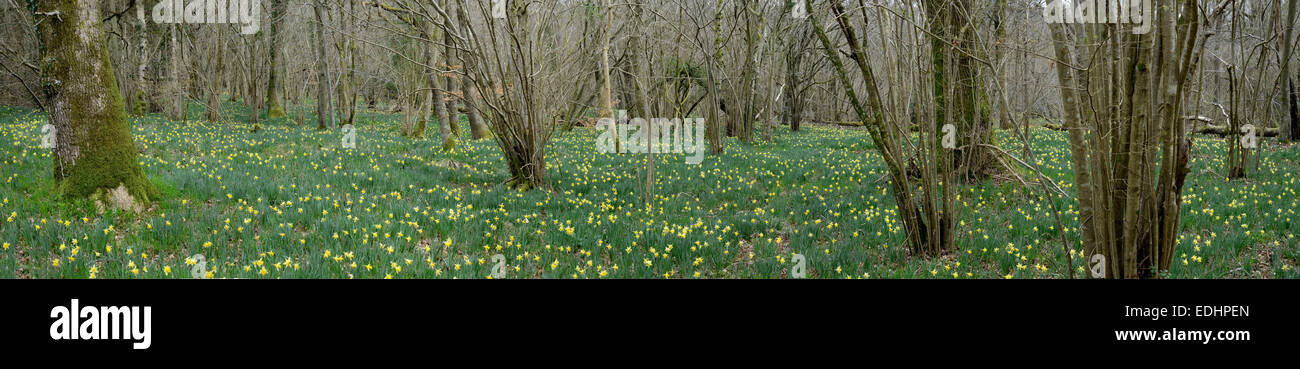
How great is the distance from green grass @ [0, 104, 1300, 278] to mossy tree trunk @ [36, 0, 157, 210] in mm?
247

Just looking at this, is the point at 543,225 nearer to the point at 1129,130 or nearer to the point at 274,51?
the point at 1129,130

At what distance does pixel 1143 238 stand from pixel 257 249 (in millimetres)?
5010

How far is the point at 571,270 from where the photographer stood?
4.25 meters

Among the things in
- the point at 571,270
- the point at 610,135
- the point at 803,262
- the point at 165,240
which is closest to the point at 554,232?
the point at 571,270

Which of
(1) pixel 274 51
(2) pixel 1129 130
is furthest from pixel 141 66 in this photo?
(2) pixel 1129 130

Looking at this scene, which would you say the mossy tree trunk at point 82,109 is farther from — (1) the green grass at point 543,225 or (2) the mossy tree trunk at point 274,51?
(2) the mossy tree trunk at point 274,51

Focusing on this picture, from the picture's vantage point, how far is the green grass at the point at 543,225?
404 centimetres

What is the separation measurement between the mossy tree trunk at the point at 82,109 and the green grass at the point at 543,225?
25cm

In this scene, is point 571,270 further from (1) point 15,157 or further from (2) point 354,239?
(1) point 15,157

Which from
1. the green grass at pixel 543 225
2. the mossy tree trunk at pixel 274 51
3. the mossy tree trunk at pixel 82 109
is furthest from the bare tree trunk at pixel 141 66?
the mossy tree trunk at pixel 82 109

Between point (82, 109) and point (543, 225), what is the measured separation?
368cm

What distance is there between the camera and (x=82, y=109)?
495cm

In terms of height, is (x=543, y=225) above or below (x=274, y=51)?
below

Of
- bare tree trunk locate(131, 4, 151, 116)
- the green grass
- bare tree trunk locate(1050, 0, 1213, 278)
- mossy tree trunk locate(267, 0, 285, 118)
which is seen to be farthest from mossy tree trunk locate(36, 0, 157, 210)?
mossy tree trunk locate(267, 0, 285, 118)
